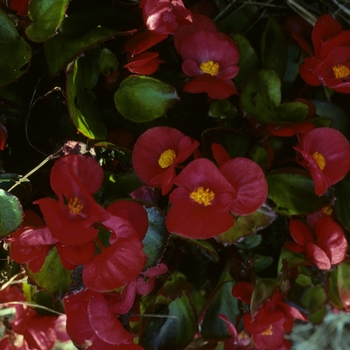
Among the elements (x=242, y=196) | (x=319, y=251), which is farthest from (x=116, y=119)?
(x=319, y=251)

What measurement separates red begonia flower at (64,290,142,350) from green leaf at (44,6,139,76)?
299mm

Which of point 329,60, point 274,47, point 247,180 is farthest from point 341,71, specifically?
point 247,180

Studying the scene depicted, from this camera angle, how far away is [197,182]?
532 millimetres

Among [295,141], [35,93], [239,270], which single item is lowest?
[239,270]

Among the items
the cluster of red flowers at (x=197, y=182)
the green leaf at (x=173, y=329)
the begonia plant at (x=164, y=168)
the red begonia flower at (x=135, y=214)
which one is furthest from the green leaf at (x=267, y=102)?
the green leaf at (x=173, y=329)

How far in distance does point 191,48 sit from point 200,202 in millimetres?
232

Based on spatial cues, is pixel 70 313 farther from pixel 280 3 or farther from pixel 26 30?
pixel 280 3

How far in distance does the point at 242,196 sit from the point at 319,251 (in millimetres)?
203

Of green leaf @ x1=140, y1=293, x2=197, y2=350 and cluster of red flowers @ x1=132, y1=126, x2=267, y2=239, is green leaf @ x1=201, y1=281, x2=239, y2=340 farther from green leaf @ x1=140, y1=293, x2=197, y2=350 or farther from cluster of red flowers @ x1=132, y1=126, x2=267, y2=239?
cluster of red flowers @ x1=132, y1=126, x2=267, y2=239

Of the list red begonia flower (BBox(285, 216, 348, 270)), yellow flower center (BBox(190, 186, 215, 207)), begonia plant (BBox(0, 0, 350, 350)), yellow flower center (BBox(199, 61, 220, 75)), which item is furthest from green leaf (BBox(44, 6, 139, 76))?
red begonia flower (BBox(285, 216, 348, 270))

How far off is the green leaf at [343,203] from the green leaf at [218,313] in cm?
21

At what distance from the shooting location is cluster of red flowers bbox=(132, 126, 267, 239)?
0.52 meters

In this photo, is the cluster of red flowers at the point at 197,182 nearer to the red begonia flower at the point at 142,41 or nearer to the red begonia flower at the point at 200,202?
the red begonia flower at the point at 200,202

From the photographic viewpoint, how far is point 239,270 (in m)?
0.77
